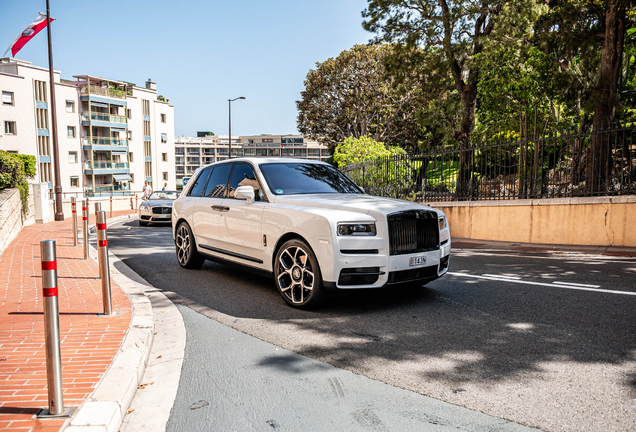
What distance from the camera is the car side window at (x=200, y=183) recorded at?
8133mm

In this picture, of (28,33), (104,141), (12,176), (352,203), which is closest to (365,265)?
(352,203)

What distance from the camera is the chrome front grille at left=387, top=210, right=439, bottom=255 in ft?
17.6

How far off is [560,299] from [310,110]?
35550 millimetres

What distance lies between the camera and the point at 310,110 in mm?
39844

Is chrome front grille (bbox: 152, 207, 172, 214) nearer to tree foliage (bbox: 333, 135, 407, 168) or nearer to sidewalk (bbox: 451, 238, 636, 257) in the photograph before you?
tree foliage (bbox: 333, 135, 407, 168)

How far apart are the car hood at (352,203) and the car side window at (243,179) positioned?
51 centimetres

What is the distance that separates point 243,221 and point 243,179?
0.70 meters

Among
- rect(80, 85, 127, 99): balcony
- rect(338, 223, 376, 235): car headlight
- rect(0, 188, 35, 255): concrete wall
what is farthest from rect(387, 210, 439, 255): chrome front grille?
rect(80, 85, 127, 99): balcony

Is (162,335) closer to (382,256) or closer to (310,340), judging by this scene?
(310,340)

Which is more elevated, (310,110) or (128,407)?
(310,110)

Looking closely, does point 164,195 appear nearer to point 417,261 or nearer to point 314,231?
point 314,231

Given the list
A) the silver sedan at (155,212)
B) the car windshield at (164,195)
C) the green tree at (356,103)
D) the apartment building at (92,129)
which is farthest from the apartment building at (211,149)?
the silver sedan at (155,212)

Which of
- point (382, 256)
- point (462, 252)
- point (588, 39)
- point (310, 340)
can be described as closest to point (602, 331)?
point (382, 256)

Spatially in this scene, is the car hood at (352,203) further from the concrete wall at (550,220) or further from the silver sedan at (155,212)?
the silver sedan at (155,212)
